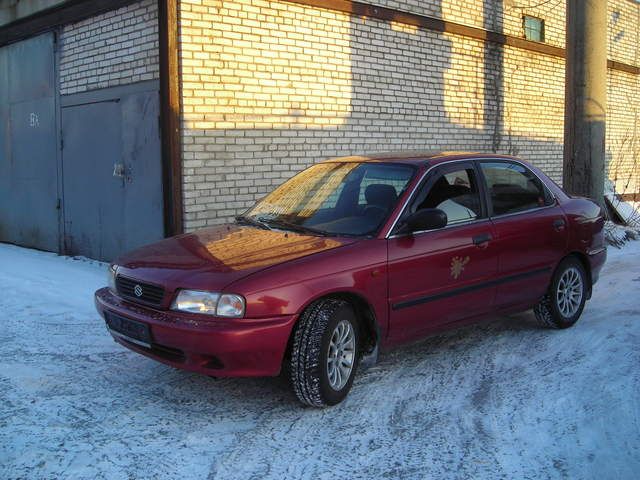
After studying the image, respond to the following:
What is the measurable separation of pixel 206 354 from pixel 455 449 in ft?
4.82

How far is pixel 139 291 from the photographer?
13.7 ft

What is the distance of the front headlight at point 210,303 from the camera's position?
3760 millimetres

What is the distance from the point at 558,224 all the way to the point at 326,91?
452 cm

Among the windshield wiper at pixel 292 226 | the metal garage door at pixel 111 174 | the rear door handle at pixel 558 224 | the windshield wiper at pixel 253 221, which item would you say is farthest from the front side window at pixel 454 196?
the metal garage door at pixel 111 174

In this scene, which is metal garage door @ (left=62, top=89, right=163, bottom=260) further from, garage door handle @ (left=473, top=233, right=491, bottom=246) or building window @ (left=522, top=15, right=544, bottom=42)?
building window @ (left=522, top=15, right=544, bottom=42)

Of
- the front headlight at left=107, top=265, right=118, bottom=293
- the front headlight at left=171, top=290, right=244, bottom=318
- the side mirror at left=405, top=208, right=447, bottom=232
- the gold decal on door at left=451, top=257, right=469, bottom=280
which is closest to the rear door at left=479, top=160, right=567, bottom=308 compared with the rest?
the gold decal on door at left=451, top=257, right=469, bottom=280

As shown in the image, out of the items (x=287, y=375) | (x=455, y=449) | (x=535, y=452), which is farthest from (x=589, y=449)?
(x=287, y=375)

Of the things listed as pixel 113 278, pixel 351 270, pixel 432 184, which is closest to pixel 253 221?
pixel 113 278

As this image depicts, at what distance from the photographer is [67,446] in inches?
142

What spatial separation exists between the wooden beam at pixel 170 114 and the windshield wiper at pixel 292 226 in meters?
2.95

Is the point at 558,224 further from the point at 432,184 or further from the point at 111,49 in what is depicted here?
the point at 111,49

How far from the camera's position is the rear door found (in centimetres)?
522

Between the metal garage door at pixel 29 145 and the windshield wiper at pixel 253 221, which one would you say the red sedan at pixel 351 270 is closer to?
the windshield wiper at pixel 253 221

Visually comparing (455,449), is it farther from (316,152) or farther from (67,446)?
(316,152)
